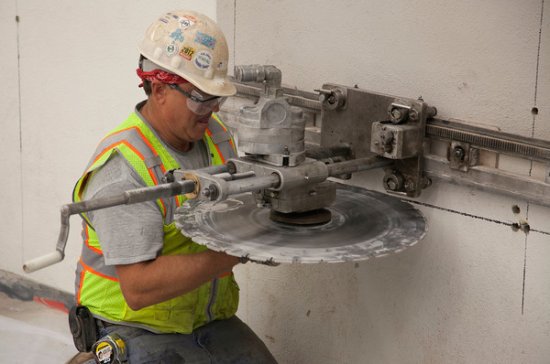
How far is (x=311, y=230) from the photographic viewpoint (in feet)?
7.73

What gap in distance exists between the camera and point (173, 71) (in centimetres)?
243

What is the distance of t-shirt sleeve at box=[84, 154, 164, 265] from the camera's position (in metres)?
2.37

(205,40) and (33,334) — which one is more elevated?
(205,40)

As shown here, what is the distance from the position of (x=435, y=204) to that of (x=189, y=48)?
2.91 feet

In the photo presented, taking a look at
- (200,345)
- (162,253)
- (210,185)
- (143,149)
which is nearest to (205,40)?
(143,149)

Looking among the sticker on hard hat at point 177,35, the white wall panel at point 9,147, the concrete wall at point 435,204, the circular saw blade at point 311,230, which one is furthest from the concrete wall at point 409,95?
the sticker on hard hat at point 177,35

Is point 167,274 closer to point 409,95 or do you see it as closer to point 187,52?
point 187,52

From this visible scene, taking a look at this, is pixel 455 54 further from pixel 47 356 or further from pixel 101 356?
pixel 47 356

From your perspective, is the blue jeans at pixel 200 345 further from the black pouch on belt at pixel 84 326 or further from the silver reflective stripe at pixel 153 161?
the silver reflective stripe at pixel 153 161

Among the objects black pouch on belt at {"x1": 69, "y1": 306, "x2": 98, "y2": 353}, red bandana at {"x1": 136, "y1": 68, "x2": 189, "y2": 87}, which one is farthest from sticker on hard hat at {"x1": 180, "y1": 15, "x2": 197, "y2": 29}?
black pouch on belt at {"x1": 69, "y1": 306, "x2": 98, "y2": 353}

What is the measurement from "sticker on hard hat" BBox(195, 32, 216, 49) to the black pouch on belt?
0.97 metres

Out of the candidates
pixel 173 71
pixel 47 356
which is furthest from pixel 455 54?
pixel 47 356

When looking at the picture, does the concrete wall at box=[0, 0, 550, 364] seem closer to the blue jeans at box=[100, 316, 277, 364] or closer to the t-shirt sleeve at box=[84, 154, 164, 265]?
the blue jeans at box=[100, 316, 277, 364]

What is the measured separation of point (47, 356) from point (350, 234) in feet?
6.81
